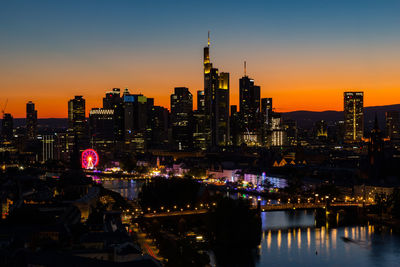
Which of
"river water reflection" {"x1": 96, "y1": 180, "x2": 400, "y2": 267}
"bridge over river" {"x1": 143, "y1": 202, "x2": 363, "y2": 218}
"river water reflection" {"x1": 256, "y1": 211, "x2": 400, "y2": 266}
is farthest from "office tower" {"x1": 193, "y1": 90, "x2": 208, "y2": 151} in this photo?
"river water reflection" {"x1": 256, "y1": 211, "x2": 400, "y2": 266}

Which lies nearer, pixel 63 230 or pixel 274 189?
pixel 63 230

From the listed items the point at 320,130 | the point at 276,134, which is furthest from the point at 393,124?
the point at 276,134

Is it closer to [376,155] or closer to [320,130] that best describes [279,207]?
[376,155]

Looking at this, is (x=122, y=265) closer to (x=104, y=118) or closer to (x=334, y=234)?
(x=334, y=234)

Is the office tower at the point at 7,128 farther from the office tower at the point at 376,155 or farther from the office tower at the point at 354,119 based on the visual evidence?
the office tower at the point at 376,155

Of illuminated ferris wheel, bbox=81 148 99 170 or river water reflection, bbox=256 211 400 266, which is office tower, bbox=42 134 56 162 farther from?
river water reflection, bbox=256 211 400 266

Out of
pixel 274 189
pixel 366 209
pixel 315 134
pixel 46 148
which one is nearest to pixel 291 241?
pixel 366 209

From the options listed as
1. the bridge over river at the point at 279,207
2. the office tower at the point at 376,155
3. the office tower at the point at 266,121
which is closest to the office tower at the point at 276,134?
the office tower at the point at 266,121
